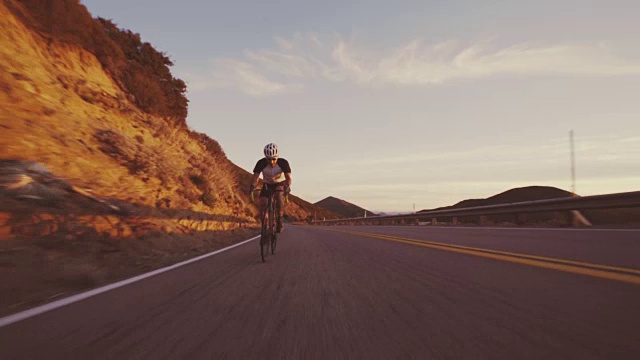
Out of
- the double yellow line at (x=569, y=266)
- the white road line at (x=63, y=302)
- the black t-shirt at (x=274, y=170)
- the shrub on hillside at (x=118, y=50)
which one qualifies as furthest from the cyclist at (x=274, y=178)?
the shrub on hillside at (x=118, y=50)

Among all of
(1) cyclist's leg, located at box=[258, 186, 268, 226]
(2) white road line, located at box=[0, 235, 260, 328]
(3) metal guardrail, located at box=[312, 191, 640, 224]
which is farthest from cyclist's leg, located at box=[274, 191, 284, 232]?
(3) metal guardrail, located at box=[312, 191, 640, 224]

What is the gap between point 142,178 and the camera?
1394cm

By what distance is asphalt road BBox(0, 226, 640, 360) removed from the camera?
271 cm

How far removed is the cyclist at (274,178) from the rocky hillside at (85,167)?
6.54ft

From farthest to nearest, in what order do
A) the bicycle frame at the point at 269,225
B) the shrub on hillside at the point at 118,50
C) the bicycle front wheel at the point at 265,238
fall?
1. the shrub on hillside at the point at 118,50
2. the bicycle frame at the point at 269,225
3. the bicycle front wheel at the point at 265,238

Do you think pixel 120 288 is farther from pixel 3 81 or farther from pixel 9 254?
pixel 3 81

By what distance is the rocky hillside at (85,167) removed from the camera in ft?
22.9

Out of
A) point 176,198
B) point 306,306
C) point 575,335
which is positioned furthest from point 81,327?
point 176,198

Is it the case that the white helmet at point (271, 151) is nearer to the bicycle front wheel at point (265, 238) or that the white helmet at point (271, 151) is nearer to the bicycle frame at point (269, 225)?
the bicycle frame at point (269, 225)

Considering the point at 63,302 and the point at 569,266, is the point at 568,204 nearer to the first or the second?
the point at 569,266

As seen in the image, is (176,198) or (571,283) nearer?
(571,283)

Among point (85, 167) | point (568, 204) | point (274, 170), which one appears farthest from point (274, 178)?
point (568, 204)

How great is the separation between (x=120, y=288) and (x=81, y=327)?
186 cm

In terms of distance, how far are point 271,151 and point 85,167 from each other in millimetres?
5291
